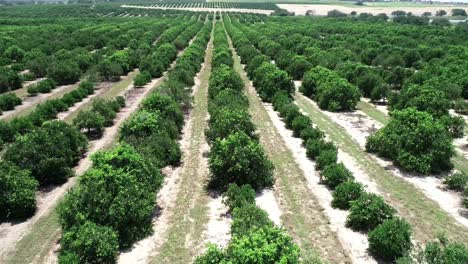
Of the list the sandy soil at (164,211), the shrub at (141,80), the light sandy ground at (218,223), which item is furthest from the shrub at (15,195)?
the shrub at (141,80)

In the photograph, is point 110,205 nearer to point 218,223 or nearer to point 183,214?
point 183,214

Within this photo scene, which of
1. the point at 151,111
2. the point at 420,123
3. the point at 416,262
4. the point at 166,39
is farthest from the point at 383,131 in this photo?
the point at 166,39

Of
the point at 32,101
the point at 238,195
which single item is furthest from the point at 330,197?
the point at 32,101

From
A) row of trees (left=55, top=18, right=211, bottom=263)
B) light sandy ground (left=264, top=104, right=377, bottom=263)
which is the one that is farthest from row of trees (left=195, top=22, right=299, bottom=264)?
row of trees (left=55, top=18, right=211, bottom=263)

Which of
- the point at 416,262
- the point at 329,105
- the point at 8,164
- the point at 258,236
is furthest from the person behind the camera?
the point at 329,105

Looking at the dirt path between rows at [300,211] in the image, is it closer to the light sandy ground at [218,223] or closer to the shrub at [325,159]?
the shrub at [325,159]

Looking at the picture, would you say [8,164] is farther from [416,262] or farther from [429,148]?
[429,148]
